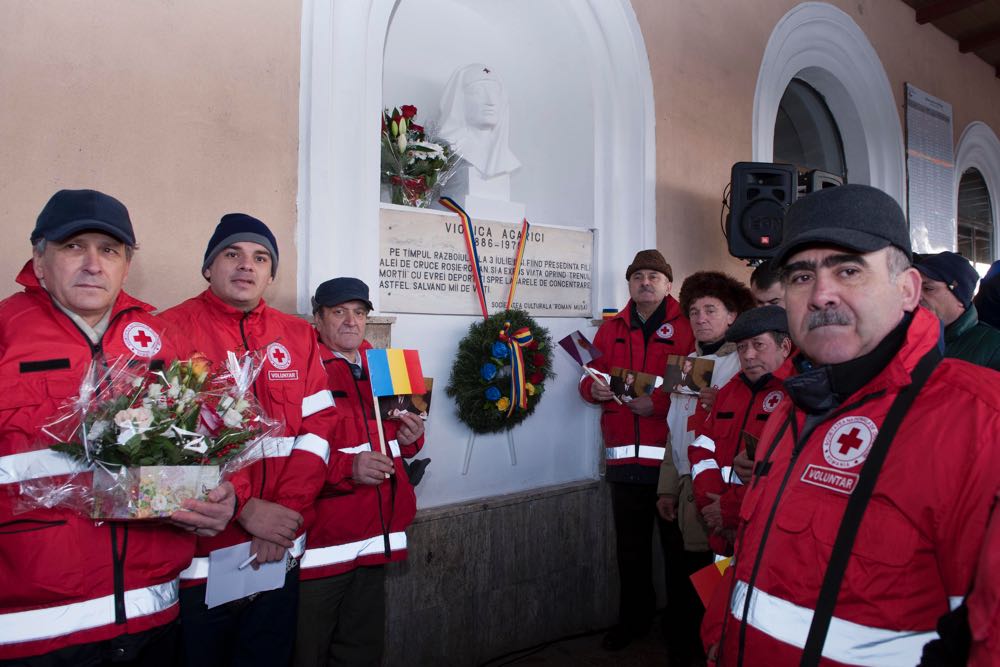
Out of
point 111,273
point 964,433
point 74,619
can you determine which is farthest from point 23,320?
point 964,433

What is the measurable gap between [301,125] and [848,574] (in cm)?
279

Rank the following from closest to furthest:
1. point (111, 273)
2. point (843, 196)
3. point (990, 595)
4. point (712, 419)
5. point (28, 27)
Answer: point (990, 595), point (843, 196), point (111, 273), point (28, 27), point (712, 419)

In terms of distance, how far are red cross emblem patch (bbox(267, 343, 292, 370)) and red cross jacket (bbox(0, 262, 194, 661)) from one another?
1.57 feet

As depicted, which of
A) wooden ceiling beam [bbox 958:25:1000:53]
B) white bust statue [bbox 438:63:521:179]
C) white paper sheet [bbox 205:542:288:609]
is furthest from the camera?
wooden ceiling beam [bbox 958:25:1000:53]

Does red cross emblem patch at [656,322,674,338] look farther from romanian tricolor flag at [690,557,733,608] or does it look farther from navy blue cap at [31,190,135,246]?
navy blue cap at [31,190,135,246]

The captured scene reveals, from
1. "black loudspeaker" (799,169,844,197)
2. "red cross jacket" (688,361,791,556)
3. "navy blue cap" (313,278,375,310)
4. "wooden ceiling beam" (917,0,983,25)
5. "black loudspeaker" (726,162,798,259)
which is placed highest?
"wooden ceiling beam" (917,0,983,25)

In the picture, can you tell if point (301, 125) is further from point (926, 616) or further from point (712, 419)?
point (926, 616)

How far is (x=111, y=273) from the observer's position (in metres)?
1.80

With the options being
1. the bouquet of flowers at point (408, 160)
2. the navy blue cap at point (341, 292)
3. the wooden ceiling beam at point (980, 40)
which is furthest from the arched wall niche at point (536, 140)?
the wooden ceiling beam at point (980, 40)

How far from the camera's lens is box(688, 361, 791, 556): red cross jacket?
99.6 inches

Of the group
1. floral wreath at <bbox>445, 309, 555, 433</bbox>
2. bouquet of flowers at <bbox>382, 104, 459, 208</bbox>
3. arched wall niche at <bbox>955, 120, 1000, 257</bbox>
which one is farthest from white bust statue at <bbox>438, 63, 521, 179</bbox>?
arched wall niche at <bbox>955, 120, 1000, 257</bbox>

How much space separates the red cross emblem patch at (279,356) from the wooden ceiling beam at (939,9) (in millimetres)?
8125

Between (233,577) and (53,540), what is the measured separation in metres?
0.59

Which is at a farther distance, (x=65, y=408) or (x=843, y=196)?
(x=65, y=408)
